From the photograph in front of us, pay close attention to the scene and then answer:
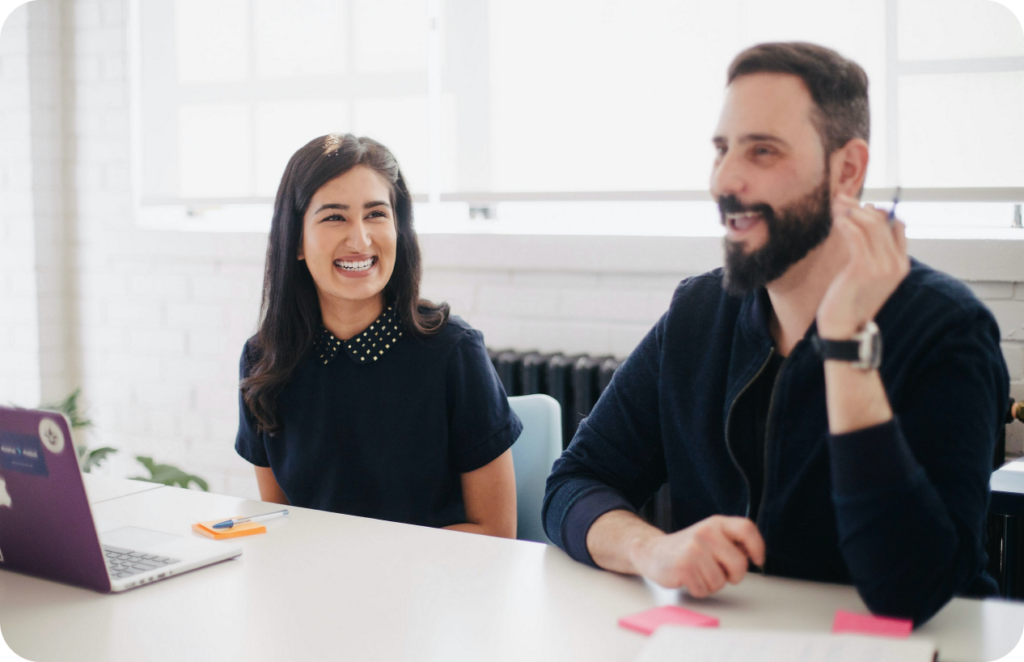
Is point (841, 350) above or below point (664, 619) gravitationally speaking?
above

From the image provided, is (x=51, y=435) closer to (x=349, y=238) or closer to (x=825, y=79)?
(x=349, y=238)

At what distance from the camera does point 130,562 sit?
1.33 metres

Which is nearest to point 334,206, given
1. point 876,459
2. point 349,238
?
point 349,238

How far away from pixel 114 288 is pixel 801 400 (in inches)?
118

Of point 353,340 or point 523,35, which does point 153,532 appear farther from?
point 523,35

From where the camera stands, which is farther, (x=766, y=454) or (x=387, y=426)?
(x=387, y=426)

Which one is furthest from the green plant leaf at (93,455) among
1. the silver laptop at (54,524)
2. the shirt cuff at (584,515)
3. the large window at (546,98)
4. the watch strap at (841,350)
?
the watch strap at (841,350)

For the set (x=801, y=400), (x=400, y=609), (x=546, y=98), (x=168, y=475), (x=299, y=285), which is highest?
(x=546, y=98)

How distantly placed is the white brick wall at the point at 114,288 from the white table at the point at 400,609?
2094 millimetres

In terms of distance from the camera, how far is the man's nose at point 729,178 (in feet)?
4.38

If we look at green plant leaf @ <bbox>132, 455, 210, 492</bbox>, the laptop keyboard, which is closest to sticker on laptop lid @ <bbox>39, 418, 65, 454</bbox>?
the laptop keyboard

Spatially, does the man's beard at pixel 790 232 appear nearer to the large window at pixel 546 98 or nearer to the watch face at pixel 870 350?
the watch face at pixel 870 350

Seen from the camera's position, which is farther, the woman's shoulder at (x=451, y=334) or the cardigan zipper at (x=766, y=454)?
the woman's shoulder at (x=451, y=334)

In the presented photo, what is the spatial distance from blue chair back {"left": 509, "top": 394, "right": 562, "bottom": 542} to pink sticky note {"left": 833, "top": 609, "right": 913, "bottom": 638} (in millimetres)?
820
